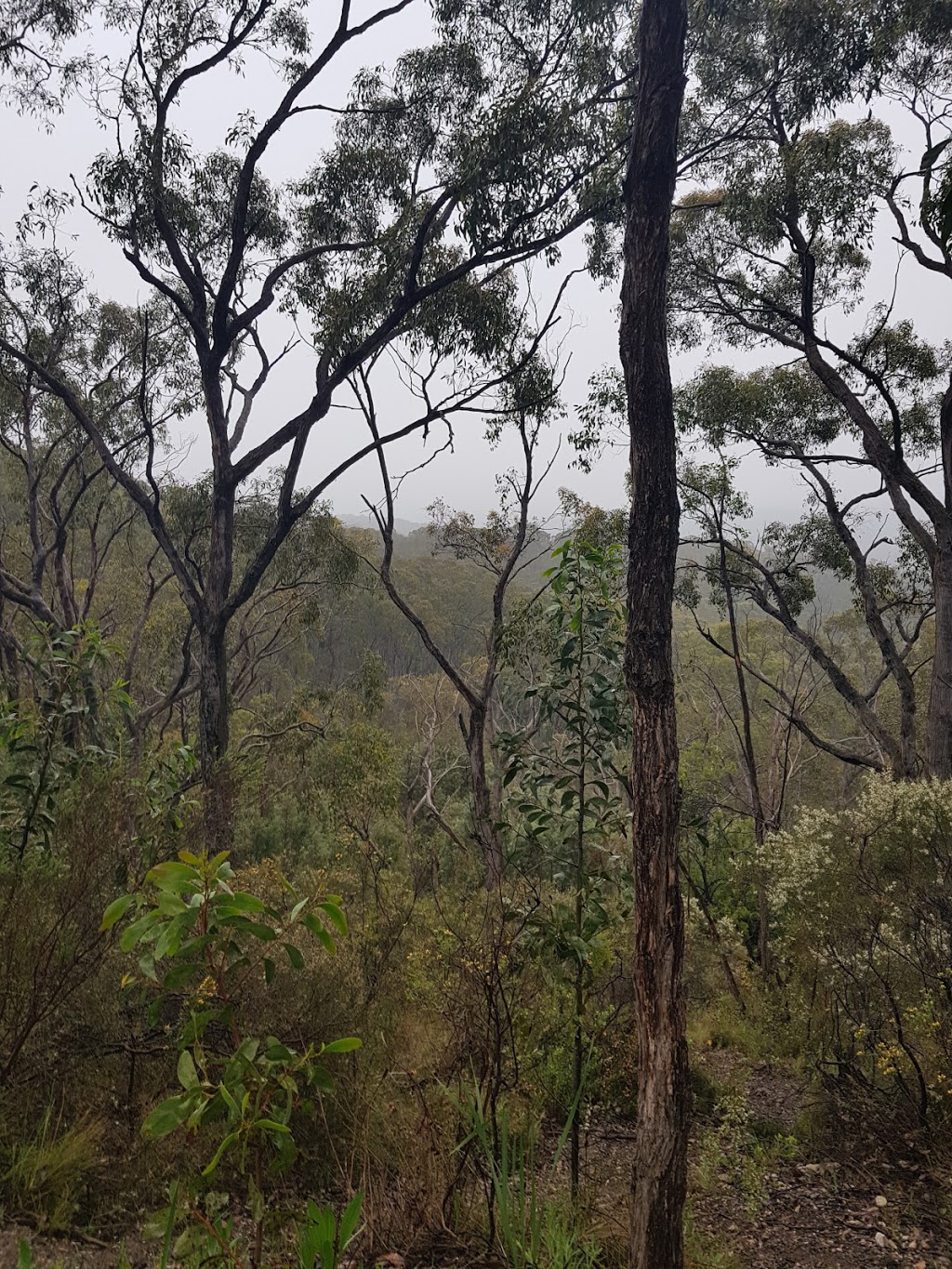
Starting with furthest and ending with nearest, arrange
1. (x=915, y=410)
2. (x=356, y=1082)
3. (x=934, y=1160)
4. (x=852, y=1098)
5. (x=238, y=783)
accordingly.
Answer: (x=915, y=410) < (x=238, y=783) < (x=852, y=1098) < (x=934, y=1160) < (x=356, y=1082)

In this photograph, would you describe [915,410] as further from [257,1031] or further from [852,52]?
[257,1031]

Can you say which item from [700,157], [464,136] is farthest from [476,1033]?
[700,157]

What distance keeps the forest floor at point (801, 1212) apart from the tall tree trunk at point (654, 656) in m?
0.65

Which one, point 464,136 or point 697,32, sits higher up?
point 697,32

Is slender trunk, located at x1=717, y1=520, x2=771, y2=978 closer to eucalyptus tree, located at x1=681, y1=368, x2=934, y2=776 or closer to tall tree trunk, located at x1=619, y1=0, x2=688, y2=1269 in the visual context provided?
eucalyptus tree, located at x1=681, y1=368, x2=934, y2=776

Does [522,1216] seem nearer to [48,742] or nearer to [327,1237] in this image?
[327,1237]

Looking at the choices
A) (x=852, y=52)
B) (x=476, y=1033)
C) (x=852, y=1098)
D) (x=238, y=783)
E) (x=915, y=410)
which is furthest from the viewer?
(x=915, y=410)

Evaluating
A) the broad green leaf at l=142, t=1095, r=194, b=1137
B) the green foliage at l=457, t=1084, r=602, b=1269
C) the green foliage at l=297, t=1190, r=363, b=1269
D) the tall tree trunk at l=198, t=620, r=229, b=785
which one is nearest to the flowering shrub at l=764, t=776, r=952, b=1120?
the green foliage at l=457, t=1084, r=602, b=1269

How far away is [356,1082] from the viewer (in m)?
3.66

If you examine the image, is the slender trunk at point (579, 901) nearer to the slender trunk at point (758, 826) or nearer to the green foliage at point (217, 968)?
the green foliage at point (217, 968)

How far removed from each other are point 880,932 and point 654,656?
363 centimetres

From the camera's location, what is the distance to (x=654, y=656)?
9.82 ft

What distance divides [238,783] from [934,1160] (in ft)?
16.9

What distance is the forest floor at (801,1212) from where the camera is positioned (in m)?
3.07
